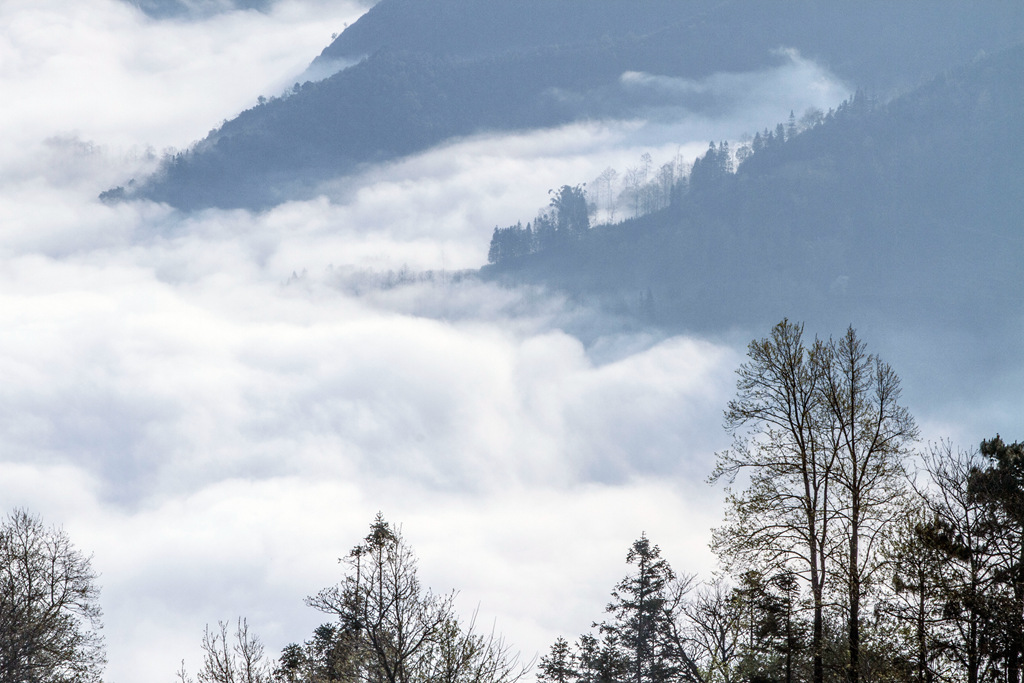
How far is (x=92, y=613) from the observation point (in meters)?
47.1

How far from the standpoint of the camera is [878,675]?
25.0 meters

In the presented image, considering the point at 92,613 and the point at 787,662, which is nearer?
the point at 787,662

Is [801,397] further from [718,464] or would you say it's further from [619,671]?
[619,671]

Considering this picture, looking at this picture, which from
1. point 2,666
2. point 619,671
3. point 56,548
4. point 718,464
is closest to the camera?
point 718,464

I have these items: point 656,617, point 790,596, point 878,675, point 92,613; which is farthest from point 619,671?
point 878,675

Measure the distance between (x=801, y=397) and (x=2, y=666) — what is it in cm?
2755

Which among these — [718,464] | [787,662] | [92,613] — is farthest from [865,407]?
[92,613]

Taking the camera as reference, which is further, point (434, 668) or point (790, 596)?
point (434, 668)

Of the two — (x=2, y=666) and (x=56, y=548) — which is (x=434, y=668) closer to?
(x=2, y=666)

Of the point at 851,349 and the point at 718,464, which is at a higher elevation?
the point at 851,349

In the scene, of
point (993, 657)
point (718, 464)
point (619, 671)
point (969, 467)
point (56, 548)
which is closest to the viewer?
point (993, 657)

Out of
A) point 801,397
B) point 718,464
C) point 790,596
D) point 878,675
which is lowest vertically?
point 878,675

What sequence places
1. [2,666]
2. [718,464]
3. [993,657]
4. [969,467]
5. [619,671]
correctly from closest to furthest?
[993,657] → [718,464] → [969,467] → [2,666] → [619,671]

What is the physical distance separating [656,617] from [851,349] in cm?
4152
